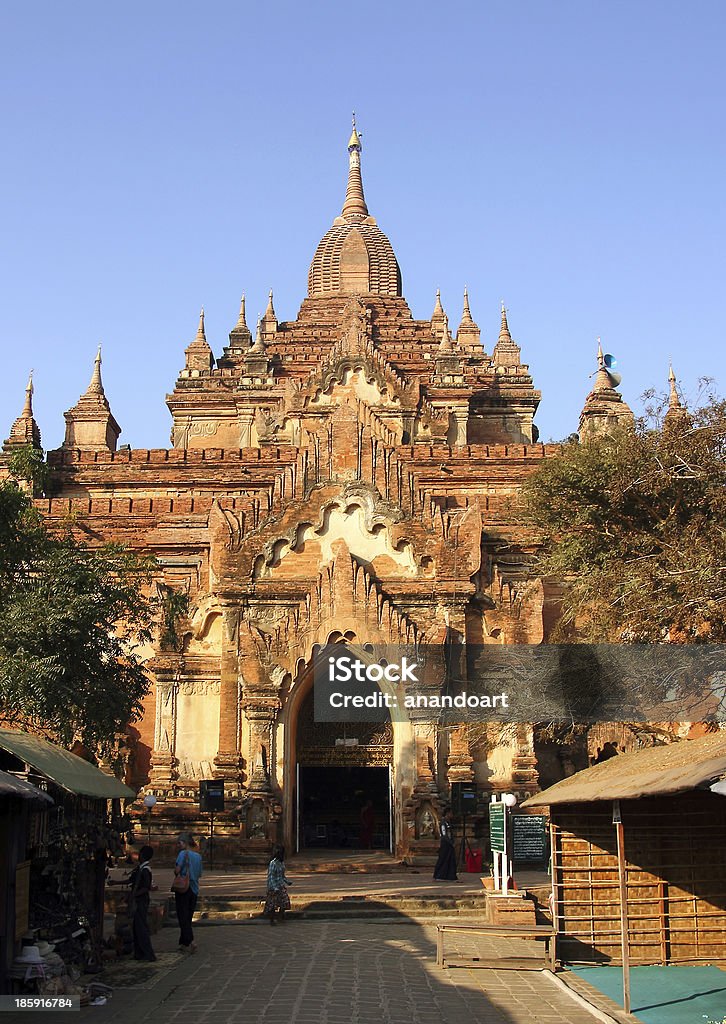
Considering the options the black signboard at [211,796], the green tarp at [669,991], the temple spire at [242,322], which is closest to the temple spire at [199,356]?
the temple spire at [242,322]

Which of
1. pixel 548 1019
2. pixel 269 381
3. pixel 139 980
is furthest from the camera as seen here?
pixel 269 381

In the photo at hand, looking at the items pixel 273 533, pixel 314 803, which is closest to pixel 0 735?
pixel 273 533

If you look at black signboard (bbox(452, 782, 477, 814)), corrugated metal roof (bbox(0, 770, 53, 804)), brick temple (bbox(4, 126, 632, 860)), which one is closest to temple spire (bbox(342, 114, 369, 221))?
brick temple (bbox(4, 126, 632, 860))

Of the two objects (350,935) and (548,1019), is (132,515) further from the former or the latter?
(548,1019)

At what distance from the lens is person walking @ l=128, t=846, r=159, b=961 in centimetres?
1463

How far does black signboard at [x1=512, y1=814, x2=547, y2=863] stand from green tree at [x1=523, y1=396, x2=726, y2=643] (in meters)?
3.48

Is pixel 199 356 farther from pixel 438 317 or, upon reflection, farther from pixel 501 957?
pixel 501 957

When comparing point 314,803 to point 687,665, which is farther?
point 314,803

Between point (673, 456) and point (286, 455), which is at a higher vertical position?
point (286, 455)

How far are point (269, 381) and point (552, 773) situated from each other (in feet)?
66.2

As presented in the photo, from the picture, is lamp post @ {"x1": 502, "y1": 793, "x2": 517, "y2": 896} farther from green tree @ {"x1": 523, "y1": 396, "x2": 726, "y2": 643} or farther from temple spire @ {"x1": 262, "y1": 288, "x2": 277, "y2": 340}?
temple spire @ {"x1": 262, "y1": 288, "x2": 277, "y2": 340}

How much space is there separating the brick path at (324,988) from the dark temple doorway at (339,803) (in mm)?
11275

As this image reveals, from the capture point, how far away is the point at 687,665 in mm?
19016

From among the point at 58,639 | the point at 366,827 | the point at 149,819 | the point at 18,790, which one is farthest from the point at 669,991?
the point at 366,827
